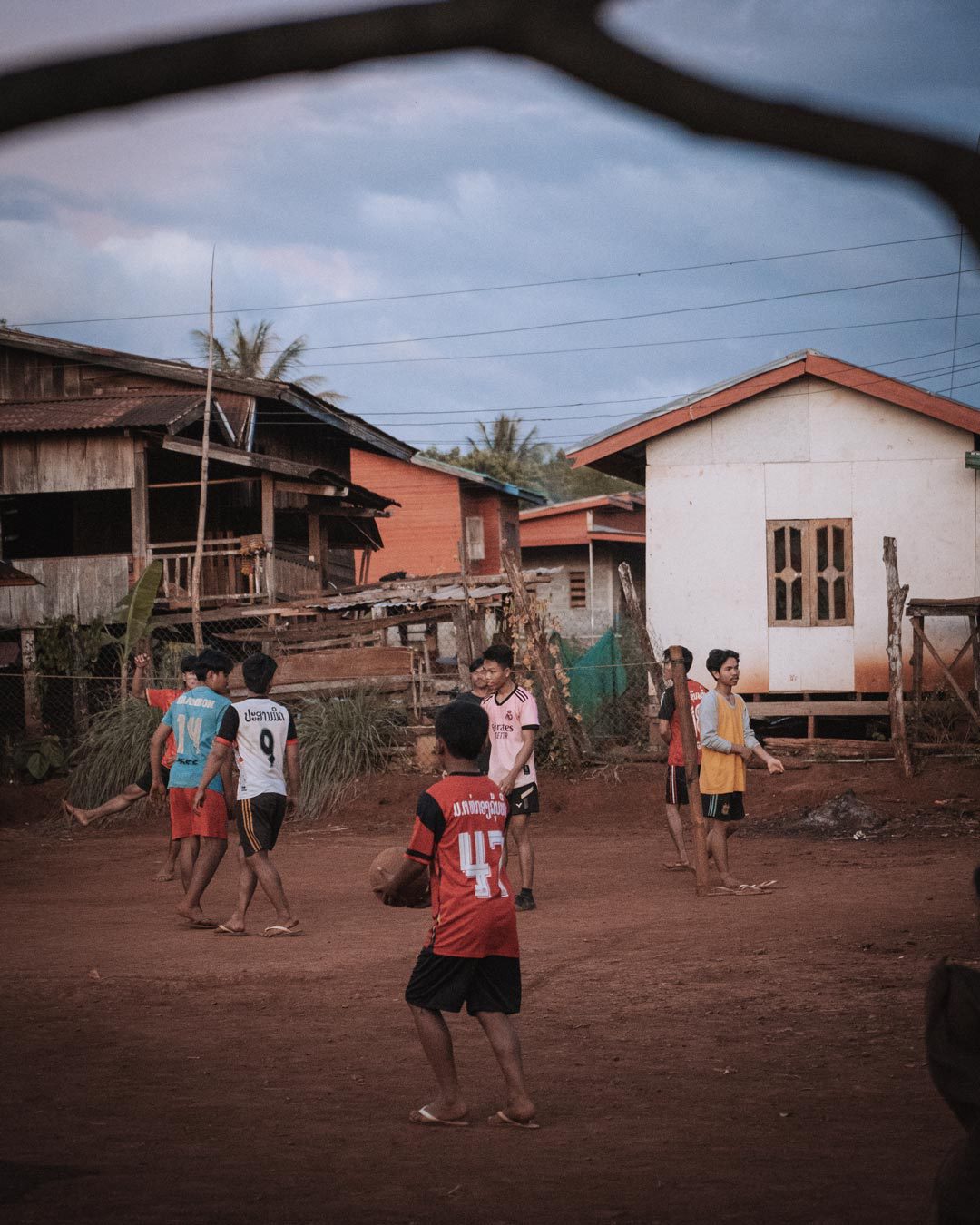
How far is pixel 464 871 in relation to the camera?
4922 mm

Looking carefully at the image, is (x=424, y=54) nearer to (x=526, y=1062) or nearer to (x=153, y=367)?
(x=526, y=1062)

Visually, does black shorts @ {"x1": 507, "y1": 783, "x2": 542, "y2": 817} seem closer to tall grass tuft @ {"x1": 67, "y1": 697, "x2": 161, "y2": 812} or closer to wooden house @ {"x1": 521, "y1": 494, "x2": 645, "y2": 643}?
tall grass tuft @ {"x1": 67, "y1": 697, "x2": 161, "y2": 812}

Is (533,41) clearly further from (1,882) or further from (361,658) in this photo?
(361,658)

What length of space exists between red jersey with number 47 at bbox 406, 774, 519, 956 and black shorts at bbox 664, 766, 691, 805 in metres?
6.29

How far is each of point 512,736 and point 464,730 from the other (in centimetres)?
446

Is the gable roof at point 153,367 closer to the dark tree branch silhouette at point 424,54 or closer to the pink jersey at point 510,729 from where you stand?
the pink jersey at point 510,729

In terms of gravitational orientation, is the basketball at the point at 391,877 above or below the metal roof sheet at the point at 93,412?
below

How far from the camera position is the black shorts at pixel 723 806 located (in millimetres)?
10070

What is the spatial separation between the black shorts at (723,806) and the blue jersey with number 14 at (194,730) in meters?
3.73

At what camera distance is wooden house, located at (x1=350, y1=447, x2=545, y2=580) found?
34469 mm

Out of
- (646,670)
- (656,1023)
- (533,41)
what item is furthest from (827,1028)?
(646,670)

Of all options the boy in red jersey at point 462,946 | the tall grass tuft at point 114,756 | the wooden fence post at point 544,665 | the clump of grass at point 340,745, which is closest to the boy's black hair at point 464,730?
the boy in red jersey at point 462,946

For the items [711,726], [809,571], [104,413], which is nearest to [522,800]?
[711,726]

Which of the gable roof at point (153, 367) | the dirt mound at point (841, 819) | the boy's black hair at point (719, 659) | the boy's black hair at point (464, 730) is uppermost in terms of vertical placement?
the gable roof at point (153, 367)
